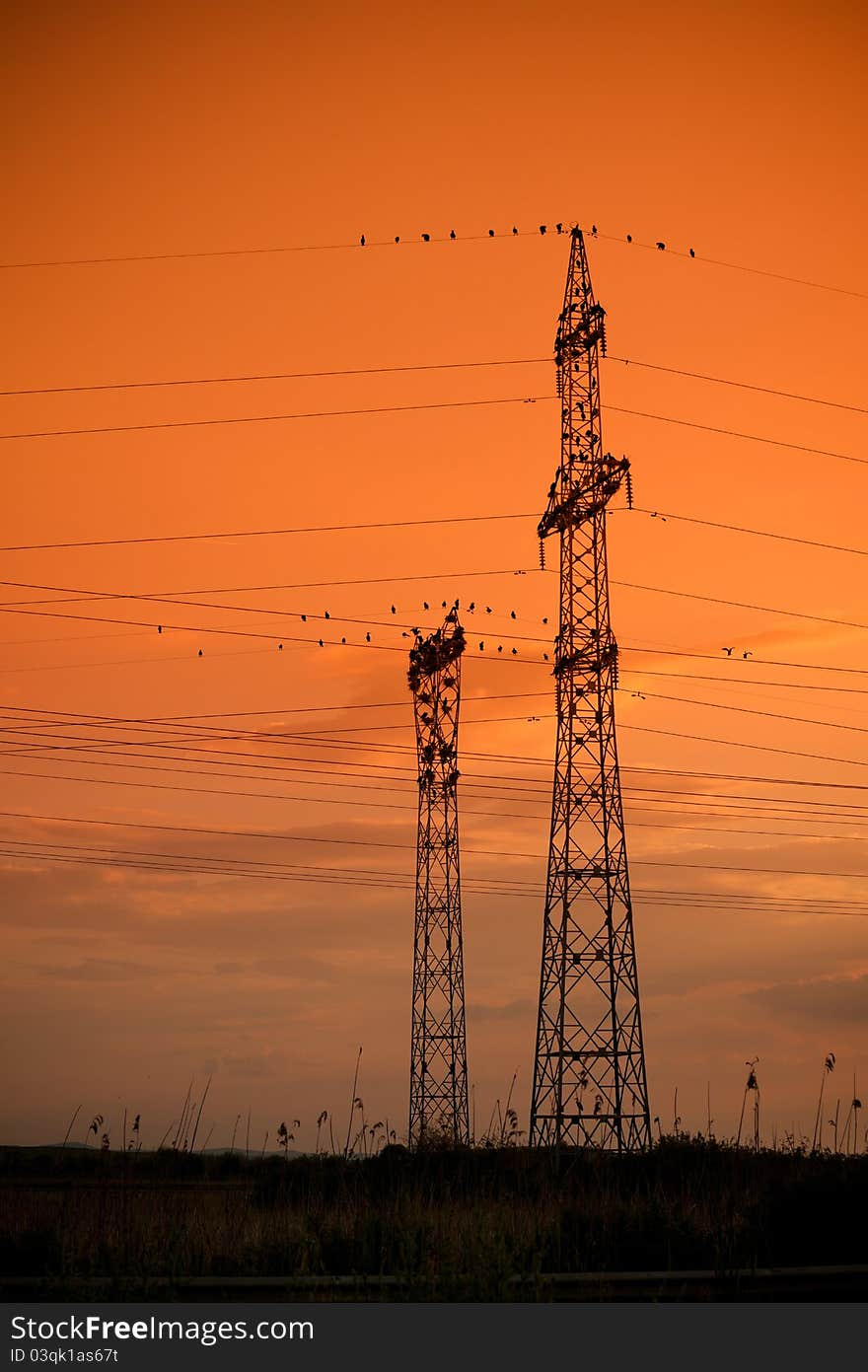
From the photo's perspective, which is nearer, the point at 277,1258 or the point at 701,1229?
the point at 277,1258

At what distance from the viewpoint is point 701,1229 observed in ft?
82.1

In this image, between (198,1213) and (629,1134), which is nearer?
(198,1213)

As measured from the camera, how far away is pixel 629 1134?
124 ft

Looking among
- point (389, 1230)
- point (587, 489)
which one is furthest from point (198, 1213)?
point (587, 489)

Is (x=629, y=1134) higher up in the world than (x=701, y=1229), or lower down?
higher up

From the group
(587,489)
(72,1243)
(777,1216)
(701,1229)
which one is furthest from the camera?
(587,489)

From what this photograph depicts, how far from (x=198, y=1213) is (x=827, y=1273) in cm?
1016

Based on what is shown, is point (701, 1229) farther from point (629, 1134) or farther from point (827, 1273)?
point (629, 1134)
